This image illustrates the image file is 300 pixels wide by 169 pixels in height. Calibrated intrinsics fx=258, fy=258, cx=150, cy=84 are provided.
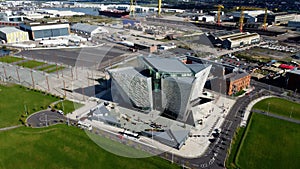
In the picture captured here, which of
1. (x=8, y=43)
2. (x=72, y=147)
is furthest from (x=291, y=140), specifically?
(x=8, y=43)

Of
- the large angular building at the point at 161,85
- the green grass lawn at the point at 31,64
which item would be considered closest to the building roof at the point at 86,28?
the green grass lawn at the point at 31,64

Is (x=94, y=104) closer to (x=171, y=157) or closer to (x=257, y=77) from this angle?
(x=171, y=157)

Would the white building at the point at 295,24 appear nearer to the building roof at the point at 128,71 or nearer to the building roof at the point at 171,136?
the building roof at the point at 128,71

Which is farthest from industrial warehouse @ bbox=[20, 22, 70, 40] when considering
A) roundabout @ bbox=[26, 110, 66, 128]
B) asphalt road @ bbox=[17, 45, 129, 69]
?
roundabout @ bbox=[26, 110, 66, 128]

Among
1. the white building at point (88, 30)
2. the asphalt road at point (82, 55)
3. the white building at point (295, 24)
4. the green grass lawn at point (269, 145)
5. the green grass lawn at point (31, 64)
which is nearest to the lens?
the green grass lawn at point (269, 145)

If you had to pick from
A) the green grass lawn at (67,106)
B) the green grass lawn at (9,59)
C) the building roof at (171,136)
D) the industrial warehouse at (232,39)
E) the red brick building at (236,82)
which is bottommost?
the building roof at (171,136)

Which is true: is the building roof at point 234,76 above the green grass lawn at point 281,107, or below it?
above

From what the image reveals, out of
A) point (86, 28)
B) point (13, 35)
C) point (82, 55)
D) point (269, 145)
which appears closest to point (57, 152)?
point (269, 145)

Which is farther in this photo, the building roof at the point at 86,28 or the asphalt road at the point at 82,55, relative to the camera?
the building roof at the point at 86,28
